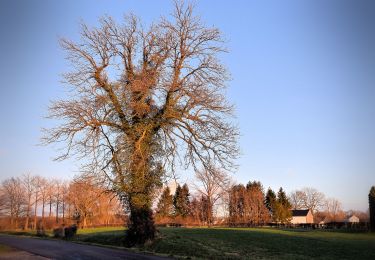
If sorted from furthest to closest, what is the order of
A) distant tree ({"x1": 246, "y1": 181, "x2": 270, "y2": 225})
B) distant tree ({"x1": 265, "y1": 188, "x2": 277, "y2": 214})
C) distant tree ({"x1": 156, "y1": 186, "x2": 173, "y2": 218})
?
distant tree ({"x1": 265, "y1": 188, "x2": 277, "y2": 214}) → distant tree ({"x1": 246, "y1": 181, "x2": 270, "y2": 225}) → distant tree ({"x1": 156, "y1": 186, "x2": 173, "y2": 218})

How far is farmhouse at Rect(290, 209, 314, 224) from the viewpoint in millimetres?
126213

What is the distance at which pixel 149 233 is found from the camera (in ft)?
77.7

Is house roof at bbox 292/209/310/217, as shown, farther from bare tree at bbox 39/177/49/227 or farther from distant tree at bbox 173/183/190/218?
bare tree at bbox 39/177/49/227

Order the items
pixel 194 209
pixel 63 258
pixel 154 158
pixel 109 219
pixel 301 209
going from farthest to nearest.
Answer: pixel 301 209 < pixel 194 209 < pixel 109 219 < pixel 154 158 < pixel 63 258

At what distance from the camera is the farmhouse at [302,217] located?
414 ft

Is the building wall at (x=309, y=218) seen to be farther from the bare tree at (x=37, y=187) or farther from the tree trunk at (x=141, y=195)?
the tree trunk at (x=141, y=195)

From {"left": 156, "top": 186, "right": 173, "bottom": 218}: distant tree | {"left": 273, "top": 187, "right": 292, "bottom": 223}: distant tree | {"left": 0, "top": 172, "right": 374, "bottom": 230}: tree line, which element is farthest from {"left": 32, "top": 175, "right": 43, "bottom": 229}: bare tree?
{"left": 273, "top": 187, "right": 292, "bottom": 223}: distant tree

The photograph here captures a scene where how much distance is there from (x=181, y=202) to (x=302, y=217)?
52.6 m

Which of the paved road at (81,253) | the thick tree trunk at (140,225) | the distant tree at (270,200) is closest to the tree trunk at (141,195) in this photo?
the thick tree trunk at (140,225)

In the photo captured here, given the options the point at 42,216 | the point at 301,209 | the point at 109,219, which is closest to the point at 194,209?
the point at 109,219

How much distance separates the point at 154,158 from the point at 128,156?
78.6 inches

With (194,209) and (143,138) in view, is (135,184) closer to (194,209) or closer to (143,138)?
(143,138)

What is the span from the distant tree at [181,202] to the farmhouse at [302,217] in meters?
46.5

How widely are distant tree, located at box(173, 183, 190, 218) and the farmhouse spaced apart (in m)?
46.5
